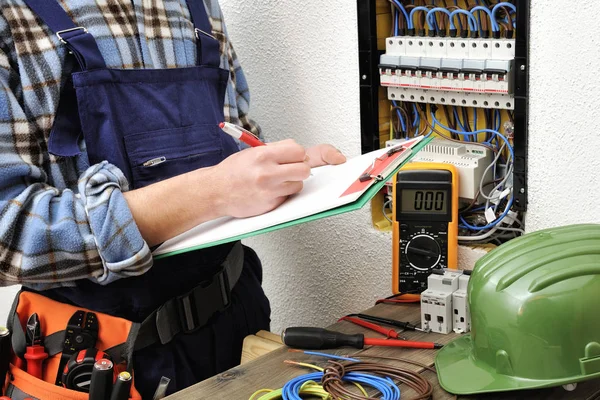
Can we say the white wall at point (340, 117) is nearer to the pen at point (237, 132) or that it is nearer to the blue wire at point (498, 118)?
the blue wire at point (498, 118)

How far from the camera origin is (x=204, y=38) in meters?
1.36

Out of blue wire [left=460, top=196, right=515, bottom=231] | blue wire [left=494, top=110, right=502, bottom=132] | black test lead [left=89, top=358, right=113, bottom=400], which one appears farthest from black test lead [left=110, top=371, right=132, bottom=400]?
blue wire [left=494, top=110, right=502, bottom=132]

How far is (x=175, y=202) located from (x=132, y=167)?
0.15 metres

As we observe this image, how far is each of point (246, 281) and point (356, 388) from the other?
18.7 inches

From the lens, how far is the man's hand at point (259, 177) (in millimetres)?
1076

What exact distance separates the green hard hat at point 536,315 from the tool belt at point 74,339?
18.3 inches

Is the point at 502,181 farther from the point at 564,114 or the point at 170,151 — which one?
the point at 170,151

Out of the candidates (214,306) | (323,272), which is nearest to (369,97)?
(323,272)

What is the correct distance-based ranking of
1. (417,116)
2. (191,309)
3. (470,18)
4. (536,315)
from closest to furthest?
1. (536,315)
2. (191,309)
3. (470,18)
4. (417,116)

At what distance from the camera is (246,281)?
1475mm

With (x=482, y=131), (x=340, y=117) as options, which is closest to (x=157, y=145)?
(x=340, y=117)

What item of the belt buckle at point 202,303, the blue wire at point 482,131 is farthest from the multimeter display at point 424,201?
the belt buckle at point 202,303

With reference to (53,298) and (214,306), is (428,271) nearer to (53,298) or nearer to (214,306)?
(214,306)

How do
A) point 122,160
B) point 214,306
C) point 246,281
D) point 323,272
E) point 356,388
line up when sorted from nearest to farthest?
point 356,388 < point 122,160 < point 214,306 < point 246,281 < point 323,272
